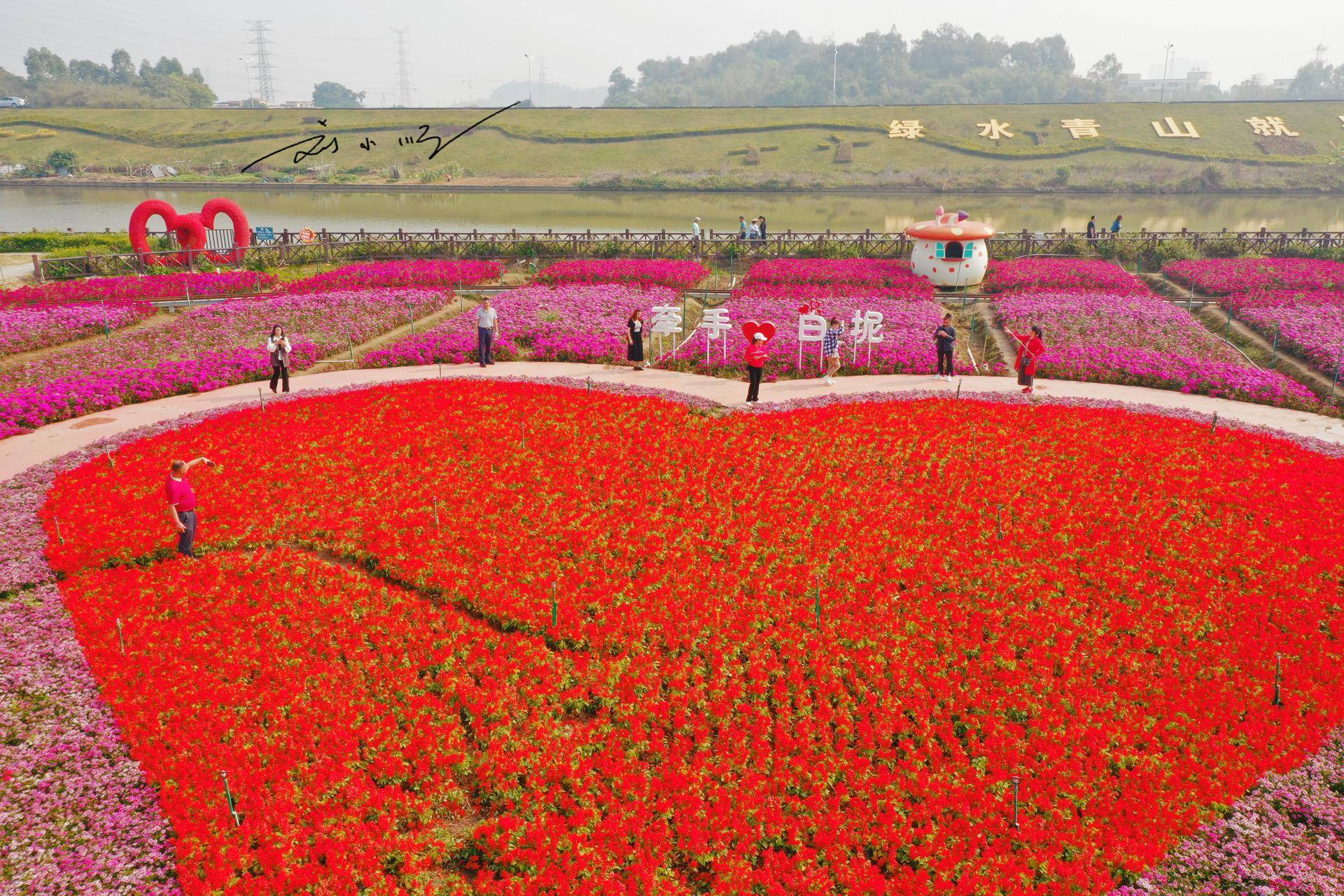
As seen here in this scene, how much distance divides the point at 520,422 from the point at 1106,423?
1111 centimetres

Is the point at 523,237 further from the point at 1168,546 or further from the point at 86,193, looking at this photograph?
the point at 86,193

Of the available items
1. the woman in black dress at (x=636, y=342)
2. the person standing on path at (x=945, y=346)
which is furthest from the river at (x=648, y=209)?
the person standing on path at (x=945, y=346)

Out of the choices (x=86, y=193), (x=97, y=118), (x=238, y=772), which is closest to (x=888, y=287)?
(x=238, y=772)

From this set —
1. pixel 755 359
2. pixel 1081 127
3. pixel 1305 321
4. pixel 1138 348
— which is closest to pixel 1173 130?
pixel 1081 127

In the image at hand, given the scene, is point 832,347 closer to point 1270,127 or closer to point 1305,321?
point 1305,321

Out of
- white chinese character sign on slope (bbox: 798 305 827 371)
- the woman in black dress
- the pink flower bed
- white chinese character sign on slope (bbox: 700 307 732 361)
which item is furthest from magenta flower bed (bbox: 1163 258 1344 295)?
the pink flower bed

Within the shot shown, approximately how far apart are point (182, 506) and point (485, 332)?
1025cm

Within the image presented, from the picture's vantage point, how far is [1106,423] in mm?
16406

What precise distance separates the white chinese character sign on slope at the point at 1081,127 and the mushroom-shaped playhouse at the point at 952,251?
74.6 m

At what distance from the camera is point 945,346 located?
19.8m

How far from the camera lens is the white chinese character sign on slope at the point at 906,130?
309 feet

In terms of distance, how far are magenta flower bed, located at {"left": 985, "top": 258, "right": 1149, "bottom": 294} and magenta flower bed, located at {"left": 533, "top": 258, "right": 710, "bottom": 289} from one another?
10.5 meters

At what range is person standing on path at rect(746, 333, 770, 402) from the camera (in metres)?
17.6

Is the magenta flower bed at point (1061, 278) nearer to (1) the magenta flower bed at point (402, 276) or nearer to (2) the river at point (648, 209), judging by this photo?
(1) the magenta flower bed at point (402, 276)
